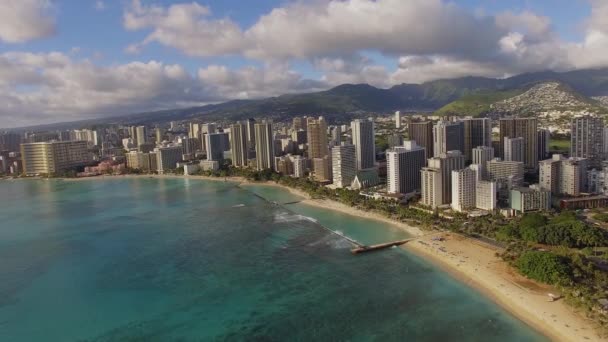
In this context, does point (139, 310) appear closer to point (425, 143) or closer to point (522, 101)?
point (425, 143)

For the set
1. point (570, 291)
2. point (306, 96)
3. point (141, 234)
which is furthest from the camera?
point (306, 96)

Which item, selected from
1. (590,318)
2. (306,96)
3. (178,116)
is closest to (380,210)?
(590,318)

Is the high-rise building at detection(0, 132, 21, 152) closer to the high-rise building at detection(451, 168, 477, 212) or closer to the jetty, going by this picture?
the jetty

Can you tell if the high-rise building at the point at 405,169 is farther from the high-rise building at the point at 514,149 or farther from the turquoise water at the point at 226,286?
the high-rise building at the point at 514,149

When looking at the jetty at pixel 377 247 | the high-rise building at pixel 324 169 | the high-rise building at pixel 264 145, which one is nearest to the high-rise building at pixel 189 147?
the high-rise building at pixel 264 145

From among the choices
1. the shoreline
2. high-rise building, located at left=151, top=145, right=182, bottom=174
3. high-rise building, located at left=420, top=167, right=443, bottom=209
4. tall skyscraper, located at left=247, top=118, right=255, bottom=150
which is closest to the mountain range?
tall skyscraper, located at left=247, top=118, right=255, bottom=150

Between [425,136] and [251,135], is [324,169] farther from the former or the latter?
[251,135]
